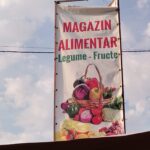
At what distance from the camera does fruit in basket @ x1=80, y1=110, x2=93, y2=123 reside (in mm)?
13703

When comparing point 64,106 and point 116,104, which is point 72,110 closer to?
point 64,106

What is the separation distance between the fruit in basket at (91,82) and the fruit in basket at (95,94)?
10 cm

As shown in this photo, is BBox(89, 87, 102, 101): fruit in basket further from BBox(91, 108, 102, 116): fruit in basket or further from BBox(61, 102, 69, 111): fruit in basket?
BBox(61, 102, 69, 111): fruit in basket

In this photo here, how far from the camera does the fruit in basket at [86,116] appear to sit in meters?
13.7

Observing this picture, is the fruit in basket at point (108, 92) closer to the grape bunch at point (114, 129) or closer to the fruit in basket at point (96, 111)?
the fruit in basket at point (96, 111)

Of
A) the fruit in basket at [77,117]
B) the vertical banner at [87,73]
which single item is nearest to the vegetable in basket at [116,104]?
the vertical banner at [87,73]

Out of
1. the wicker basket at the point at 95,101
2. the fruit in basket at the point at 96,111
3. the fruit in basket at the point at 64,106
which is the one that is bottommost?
the fruit in basket at the point at 96,111

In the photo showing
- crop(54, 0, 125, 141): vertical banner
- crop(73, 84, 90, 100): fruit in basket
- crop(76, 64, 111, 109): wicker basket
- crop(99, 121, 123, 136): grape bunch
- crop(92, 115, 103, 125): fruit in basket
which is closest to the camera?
crop(99, 121, 123, 136): grape bunch

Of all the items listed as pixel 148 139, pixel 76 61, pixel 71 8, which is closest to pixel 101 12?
pixel 71 8

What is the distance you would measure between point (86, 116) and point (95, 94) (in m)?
0.74

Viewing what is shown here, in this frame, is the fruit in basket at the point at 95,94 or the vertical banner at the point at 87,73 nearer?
the vertical banner at the point at 87,73

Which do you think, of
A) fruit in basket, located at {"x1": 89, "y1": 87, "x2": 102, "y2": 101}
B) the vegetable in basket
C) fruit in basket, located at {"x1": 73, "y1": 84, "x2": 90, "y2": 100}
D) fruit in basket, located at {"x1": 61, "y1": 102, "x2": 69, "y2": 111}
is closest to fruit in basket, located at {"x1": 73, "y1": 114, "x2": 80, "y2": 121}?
fruit in basket, located at {"x1": 61, "y1": 102, "x2": 69, "y2": 111}

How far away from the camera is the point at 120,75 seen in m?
14.0

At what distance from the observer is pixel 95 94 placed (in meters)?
14.0
